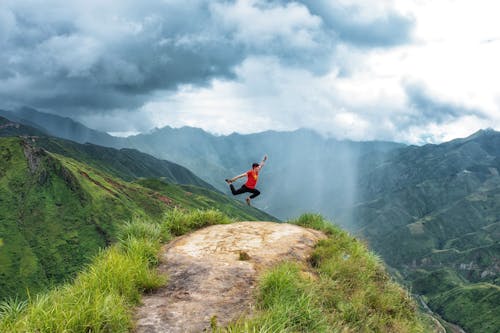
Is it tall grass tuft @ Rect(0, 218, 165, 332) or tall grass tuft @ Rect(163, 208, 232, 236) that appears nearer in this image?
tall grass tuft @ Rect(0, 218, 165, 332)

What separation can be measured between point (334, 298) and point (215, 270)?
3362 mm

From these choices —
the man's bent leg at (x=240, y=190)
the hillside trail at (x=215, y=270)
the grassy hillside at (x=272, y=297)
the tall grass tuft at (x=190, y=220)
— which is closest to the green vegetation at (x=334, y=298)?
the grassy hillside at (x=272, y=297)

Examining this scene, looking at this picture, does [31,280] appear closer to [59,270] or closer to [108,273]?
[59,270]

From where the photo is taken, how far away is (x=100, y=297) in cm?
760

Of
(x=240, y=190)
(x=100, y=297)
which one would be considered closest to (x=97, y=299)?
(x=100, y=297)

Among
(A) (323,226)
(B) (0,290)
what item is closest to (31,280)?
(B) (0,290)

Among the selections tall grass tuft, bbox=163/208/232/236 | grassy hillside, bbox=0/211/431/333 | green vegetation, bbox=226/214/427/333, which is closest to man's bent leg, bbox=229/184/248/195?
tall grass tuft, bbox=163/208/232/236

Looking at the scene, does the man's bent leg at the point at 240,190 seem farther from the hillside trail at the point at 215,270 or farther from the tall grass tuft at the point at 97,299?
the tall grass tuft at the point at 97,299

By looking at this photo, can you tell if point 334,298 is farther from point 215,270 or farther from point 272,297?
point 215,270

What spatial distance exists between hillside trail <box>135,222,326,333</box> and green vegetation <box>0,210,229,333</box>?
15.8 inches

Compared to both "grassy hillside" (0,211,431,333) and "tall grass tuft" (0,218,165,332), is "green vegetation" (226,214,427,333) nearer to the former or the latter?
"grassy hillside" (0,211,431,333)

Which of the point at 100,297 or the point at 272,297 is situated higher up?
the point at 100,297

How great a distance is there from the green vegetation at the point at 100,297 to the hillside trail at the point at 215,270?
40 centimetres

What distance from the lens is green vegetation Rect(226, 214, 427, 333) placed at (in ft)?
25.0
